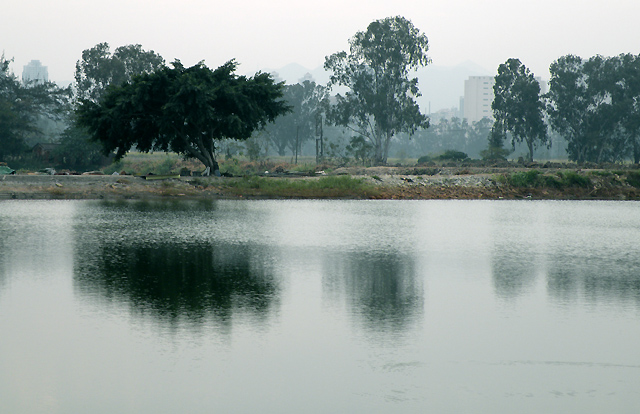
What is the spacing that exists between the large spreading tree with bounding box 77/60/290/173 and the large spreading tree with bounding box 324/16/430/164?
32433 millimetres

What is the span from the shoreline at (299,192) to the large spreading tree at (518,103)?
3933 cm

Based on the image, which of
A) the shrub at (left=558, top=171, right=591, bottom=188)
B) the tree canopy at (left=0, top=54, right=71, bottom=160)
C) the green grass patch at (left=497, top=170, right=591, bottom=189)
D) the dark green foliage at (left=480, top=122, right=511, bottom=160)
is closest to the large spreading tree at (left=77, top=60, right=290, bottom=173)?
the green grass patch at (left=497, top=170, right=591, bottom=189)

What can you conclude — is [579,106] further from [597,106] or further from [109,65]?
[109,65]

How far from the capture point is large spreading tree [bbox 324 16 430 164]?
271 ft

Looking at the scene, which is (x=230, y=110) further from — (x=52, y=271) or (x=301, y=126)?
(x=301, y=126)

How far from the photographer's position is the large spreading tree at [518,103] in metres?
89.2

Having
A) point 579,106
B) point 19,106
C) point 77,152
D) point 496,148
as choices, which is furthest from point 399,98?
point 19,106

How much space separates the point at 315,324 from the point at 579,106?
88.8m

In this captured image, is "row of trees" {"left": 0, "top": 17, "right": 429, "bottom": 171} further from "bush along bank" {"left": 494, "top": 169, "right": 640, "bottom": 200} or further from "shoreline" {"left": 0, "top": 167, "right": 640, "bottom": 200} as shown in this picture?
"bush along bank" {"left": 494, "top": 169, "right": 640, "bottom": 200}

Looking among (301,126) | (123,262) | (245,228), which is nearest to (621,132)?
(301,126)

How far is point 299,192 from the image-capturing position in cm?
4459

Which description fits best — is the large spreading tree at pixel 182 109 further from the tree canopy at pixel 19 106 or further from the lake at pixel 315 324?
the tree canopy at pixel 19 106

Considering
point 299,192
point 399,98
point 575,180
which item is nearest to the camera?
point 299,192

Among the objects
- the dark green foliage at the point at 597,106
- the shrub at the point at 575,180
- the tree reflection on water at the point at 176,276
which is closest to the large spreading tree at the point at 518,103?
the dark green foliage at the point at 597,106
